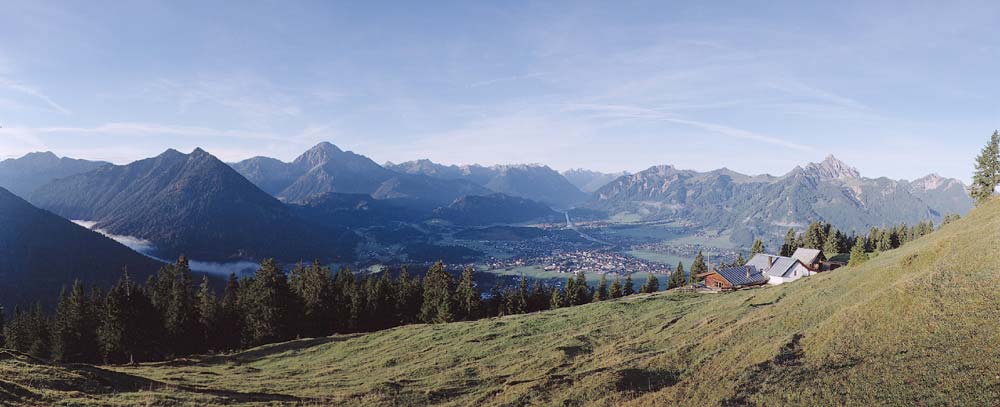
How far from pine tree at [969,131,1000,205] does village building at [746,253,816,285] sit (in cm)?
3464

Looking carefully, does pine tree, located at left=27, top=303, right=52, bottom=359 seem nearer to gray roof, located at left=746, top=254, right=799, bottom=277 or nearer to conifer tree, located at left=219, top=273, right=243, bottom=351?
conifer tree, located at left=219, top=273, right=243, bottom=351

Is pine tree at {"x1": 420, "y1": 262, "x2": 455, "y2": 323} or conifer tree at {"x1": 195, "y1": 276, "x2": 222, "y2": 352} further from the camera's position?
pine tree at {"x1": 420, "y1": 262, "x2": 455, "y2": 323}

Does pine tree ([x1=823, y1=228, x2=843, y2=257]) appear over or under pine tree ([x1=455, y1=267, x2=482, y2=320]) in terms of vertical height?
over

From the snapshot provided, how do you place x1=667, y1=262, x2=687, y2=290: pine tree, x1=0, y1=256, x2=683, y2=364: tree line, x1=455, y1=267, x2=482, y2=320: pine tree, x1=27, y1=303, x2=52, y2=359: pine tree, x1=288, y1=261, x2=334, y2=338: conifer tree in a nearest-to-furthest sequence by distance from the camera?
x1=0, y1=256, x2=683, y2=364: tree line < x1=27, y1=303, x2=52, y2=359: pine tree < x1=288, y1=261, x2=334, y2=338: conifer tree < x1=455, y1=267, x2=482, y2=320: pine tree < x1=667, y1=262, x2=687, y2=290: pine tree

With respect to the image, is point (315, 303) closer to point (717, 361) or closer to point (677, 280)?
point (717, 361)

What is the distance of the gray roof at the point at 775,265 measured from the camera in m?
81.4

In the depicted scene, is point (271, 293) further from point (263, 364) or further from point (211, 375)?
point (211, 375)

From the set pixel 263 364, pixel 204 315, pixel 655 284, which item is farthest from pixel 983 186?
pixel 204 315

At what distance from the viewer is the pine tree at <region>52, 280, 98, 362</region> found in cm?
6019

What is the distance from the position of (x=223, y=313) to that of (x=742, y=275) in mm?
93574

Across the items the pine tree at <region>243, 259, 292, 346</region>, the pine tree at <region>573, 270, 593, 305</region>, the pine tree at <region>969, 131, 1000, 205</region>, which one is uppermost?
the pine tree at <region>969, 131, 1000, 205</region>

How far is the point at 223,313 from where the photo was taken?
225 ft

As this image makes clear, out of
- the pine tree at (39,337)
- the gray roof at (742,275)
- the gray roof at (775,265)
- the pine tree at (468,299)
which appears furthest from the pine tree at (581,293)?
the pine tree at (39,337)

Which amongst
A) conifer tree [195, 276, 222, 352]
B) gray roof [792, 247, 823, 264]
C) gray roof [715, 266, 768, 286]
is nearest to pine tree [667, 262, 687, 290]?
gray roof [715, 266, 768, 286]
